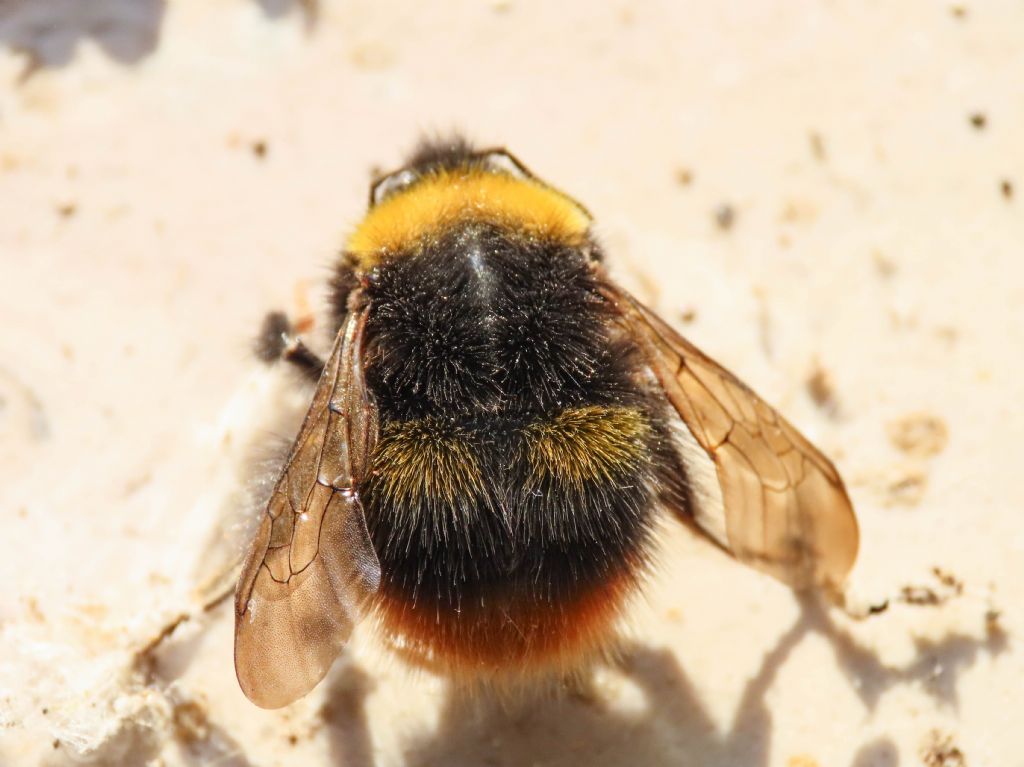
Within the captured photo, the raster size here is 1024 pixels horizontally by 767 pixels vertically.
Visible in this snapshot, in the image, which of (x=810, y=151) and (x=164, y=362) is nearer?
(x=164, y=362)

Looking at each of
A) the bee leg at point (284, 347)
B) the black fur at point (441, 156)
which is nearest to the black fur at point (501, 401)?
the black fur at point (441, 156)

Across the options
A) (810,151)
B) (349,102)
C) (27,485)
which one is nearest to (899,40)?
(810,151)

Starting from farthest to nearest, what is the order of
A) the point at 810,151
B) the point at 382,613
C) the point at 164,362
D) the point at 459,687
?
the point at 810,151, the point at 164,362, the point at 459,687, the point at 382,613

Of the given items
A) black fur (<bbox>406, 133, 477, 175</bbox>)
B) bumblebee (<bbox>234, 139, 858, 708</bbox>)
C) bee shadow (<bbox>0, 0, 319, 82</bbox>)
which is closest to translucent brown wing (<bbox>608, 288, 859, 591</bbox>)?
bumblebee (<bbox>234, 139, 858, 708</bbox>)

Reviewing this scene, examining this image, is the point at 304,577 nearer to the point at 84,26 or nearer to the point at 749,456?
the point at 749,456

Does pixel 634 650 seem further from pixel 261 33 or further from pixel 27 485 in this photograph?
pixel 261 33

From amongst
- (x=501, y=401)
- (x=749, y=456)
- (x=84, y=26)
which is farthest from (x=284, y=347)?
(x=84, y=26)
